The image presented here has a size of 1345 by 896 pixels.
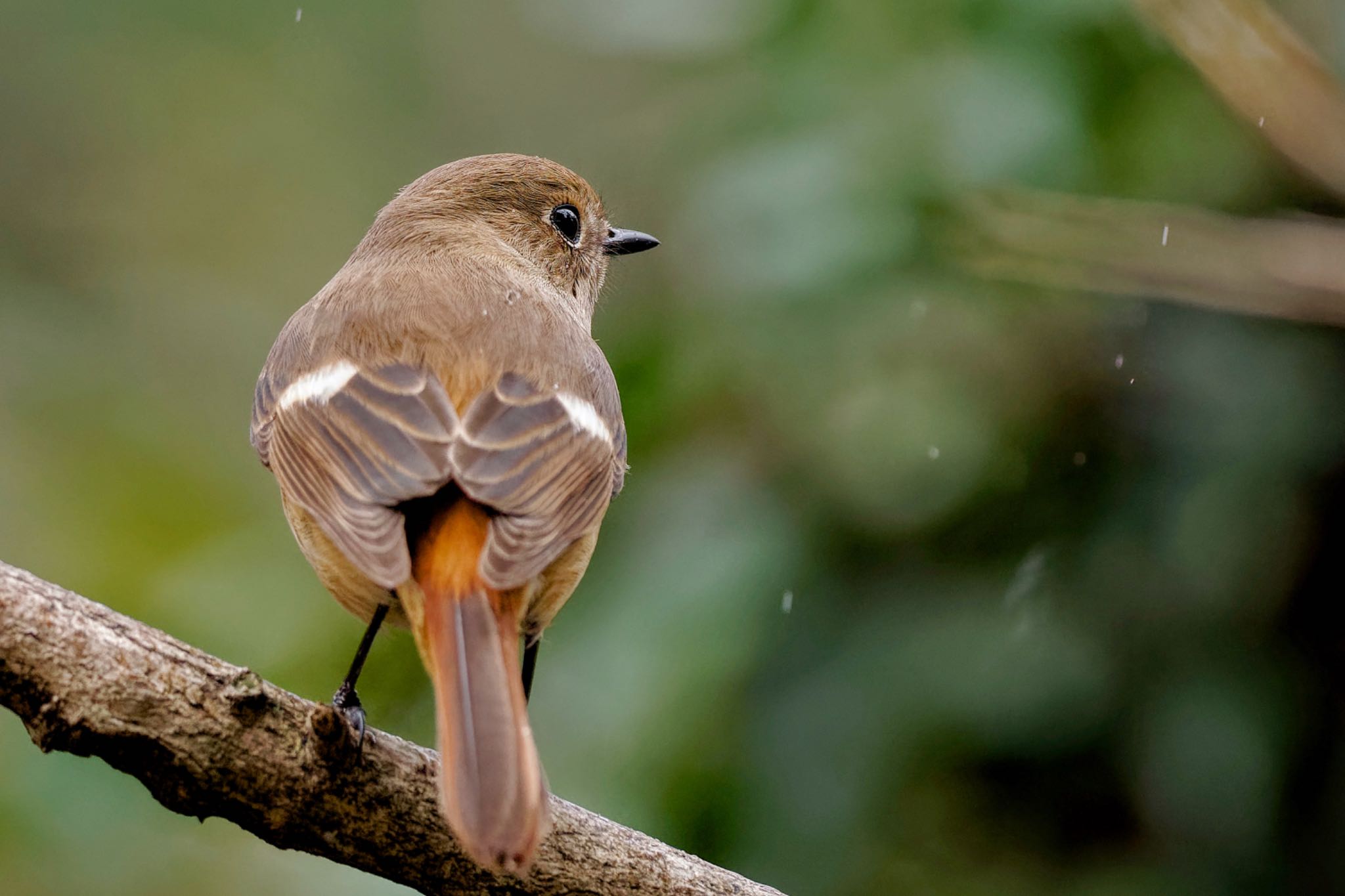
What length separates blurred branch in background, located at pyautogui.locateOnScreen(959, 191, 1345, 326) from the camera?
4.06m

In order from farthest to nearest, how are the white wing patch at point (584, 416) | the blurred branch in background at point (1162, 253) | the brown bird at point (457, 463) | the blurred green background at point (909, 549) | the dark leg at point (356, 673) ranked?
the blurred branch in background at point (1162, 253), the blurred green background at point (909, 549), the white wing patch at point (584, 416), the dark leg at point (356, 673), the brown bird at point (457, 463)

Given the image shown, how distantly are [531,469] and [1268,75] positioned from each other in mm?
2268

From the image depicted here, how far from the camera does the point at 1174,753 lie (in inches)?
156

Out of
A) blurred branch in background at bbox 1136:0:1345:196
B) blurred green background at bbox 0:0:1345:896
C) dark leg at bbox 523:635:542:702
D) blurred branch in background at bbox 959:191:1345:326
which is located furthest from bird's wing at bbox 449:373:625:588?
blurred branch in background at bbox 1136:0:1345:196

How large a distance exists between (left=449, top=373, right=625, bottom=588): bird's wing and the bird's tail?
0.06 m

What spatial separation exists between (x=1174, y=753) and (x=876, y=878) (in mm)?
803

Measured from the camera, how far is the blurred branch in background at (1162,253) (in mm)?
4062

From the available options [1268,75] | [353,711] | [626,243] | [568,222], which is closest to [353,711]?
[353,711]

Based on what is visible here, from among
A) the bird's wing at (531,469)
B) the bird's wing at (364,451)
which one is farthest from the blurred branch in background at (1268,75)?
the bird's wing at (364,451)

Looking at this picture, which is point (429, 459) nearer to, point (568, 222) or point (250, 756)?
point (250, 756)

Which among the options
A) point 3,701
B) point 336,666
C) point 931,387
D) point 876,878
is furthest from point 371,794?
point 931,387

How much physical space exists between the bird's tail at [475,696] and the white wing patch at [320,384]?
511mm

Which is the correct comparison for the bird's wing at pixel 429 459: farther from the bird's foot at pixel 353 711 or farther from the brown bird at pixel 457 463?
the bird's foot at pixel 353 711

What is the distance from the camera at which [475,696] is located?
8.88 feet
